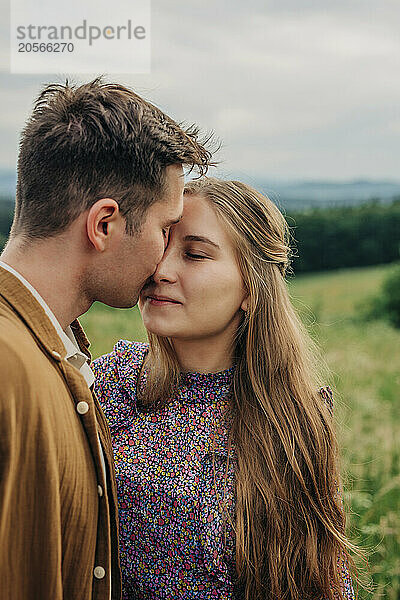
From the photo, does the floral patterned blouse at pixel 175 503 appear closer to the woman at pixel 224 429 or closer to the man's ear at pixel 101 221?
the woman at pixel 224 429

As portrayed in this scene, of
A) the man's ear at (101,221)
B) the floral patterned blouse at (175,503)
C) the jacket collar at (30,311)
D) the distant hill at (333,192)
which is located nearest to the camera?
the jacket collar at (30,311)

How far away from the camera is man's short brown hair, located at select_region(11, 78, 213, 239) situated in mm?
1905

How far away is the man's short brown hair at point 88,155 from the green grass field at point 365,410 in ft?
3.28

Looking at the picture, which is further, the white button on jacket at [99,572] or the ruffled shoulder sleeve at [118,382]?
the ruffled shoulder sleeve at [118,382]

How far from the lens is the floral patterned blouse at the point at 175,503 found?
2227 mm

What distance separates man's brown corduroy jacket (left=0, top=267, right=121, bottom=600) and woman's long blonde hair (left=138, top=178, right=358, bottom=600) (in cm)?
55

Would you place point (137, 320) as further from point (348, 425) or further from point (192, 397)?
point (192, 397)

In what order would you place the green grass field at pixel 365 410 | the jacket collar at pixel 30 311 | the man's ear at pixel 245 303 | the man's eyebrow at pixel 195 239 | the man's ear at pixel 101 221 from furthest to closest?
the green grass field at pixel 365 410 → the man's ear at pixel 245 303 → the man's eyebrow at pixel 195 239 → the man's ear at pixel 101 221 → the jacket collar at pixel 30 311

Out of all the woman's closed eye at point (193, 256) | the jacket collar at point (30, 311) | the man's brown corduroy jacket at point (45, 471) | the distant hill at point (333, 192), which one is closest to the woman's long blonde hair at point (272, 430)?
the woman's closed eye at point (193, 256)

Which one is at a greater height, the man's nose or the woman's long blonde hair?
the man's nose

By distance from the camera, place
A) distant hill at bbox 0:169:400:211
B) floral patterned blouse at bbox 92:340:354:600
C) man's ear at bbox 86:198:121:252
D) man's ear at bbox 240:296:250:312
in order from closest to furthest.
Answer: man's ear at bbox 86:198:121:252 < floral patterned blouse at bbox 92:340:354:600 < man's ear at bbox 240:296:250:312 < distant hill at bbox 0:169:400:211

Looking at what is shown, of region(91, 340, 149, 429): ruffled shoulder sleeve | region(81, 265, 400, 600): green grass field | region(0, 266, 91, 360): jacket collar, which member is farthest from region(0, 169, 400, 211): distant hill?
region(0, 266, 91, 360): jacket collar

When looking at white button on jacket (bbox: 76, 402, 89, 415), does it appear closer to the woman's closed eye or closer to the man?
the man

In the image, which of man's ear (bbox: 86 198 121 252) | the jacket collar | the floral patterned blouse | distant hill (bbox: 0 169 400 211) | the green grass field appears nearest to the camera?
the jacket collar
